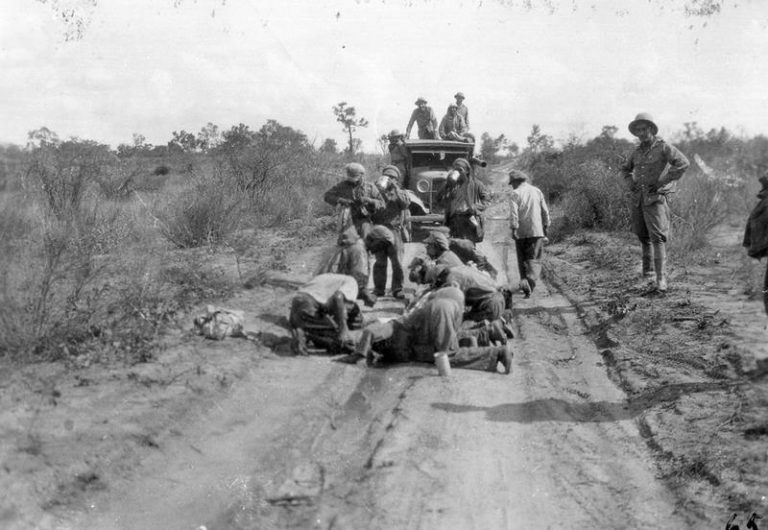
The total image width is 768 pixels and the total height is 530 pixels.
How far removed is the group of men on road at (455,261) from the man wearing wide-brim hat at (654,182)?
0.5 inches

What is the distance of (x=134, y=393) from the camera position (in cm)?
585

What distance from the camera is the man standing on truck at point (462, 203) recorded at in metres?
11.0

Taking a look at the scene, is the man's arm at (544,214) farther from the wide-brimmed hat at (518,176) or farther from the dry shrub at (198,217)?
the dry shrub at (198,217)

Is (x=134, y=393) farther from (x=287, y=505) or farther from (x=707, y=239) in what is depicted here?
(x=707, y=239)

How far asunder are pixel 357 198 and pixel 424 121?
9201 mm

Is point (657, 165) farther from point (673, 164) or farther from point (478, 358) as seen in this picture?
point (478, 358)

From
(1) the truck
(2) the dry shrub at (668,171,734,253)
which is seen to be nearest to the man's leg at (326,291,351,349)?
(2) the dry shrub at (668,171,734,253)

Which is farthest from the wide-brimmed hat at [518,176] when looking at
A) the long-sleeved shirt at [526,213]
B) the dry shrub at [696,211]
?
the dry shrub at [696,211]

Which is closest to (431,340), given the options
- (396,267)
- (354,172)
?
(396,267)

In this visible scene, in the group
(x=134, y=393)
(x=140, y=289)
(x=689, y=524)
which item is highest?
(x=140, y=289)

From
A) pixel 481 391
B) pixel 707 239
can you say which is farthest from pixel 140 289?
pixel 707 239

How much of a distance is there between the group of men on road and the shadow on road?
2.92 feet

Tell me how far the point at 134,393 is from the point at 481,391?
2.96 m

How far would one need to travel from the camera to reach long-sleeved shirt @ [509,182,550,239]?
398 inches
